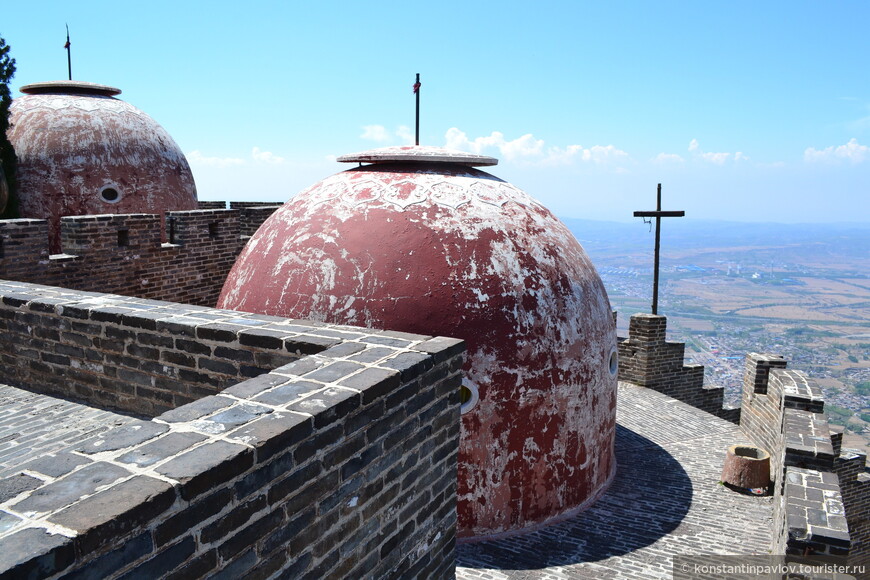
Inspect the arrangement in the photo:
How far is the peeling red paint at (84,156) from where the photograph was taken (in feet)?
40.5

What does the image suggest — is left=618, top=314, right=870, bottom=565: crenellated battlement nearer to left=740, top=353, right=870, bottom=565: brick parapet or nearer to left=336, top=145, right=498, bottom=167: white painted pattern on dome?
→ left=740, top=353, right=870, bottom=565: brick parapet

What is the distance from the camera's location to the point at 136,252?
35.0 ft

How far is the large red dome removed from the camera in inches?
267

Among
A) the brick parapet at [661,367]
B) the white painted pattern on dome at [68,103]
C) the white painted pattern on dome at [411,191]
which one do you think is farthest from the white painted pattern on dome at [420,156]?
the white painted pattern on dome at [68,103]

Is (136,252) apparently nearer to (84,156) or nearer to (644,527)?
(84,156)

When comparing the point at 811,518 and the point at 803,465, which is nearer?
the point at 811,518

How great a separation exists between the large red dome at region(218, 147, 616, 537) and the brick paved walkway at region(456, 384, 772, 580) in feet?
1.09

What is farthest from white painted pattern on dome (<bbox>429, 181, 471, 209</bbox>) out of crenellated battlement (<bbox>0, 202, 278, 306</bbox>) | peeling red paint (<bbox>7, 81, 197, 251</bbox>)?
peeling red paint (<bbox>7, 81, 197, 251</bbox>)

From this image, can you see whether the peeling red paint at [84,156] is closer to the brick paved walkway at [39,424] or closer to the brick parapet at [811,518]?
the brick paved walkway at [39,424]

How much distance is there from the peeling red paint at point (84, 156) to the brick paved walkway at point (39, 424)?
7977 mm

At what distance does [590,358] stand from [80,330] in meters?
5.00

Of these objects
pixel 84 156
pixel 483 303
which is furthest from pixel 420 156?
pixel 84 156

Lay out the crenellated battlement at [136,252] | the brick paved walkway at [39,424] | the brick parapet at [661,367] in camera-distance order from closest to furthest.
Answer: the brick paved walkway at [39,424] → the crenellated battlement at [136,252] → the brick parapet at [661,367]

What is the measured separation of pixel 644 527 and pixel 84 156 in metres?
11.4
